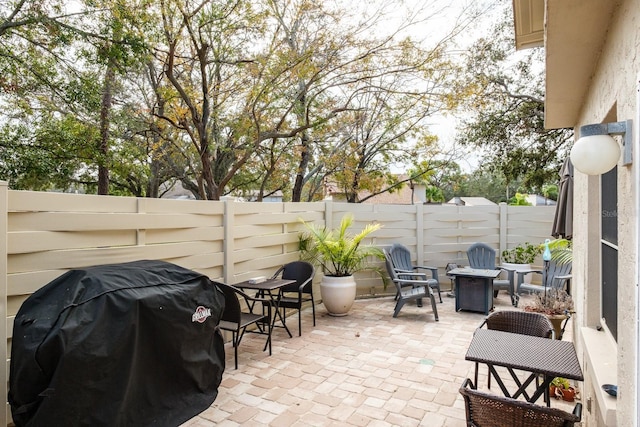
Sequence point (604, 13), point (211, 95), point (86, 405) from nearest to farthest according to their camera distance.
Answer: point (604, 13) → point (86, 405) → point (211, 95)

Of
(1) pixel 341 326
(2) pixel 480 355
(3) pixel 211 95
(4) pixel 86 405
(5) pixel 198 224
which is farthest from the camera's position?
(3) pixel 211 95

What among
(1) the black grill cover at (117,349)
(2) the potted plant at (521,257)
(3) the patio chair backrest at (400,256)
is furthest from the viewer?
(2) the potted plant at (521,257)

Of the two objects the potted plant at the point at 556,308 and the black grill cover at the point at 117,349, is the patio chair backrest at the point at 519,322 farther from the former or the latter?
the black grill cover at the point at 117,349

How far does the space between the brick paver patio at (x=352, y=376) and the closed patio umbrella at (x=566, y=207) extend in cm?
169

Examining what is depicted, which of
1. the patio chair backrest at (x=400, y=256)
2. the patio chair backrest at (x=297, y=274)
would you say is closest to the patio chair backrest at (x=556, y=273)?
the patio chair backrest at (x=400, y=256)

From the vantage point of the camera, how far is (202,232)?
165 inches

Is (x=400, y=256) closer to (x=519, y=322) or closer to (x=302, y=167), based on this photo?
(x=519, y=322)

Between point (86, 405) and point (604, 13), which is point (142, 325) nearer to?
point (86, 405)

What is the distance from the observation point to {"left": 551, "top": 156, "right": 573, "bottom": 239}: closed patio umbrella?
3975mm

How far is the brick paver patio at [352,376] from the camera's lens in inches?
117

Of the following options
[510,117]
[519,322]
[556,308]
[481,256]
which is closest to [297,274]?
[519,322]

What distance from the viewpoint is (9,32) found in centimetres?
578

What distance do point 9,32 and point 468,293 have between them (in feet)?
26.8

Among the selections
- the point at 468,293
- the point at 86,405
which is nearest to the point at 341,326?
the point at 468,293
